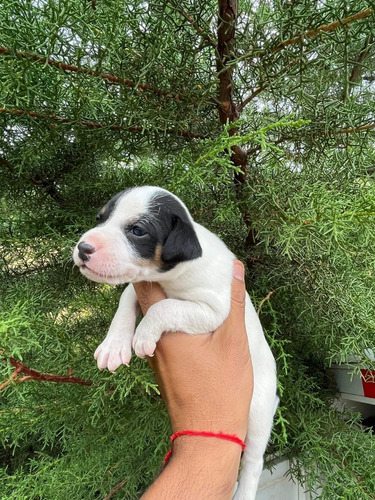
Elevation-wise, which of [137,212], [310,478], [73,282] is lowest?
[310,478]

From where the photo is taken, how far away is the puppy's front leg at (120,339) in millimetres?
990

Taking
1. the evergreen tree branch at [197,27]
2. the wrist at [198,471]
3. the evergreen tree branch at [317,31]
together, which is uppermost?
the evergreen tree branch at [197,27]

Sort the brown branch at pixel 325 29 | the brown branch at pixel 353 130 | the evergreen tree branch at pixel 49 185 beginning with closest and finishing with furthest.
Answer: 1. the brown branch at pixel 325 29
2. the brown branch at pixel 353 130
3. the evergreen tree branch at pixel 49 185

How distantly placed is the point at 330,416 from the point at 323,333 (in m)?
0.38

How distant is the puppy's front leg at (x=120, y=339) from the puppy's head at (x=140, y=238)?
0.20m

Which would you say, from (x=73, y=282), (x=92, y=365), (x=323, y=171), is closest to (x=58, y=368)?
(x=92, y=365)

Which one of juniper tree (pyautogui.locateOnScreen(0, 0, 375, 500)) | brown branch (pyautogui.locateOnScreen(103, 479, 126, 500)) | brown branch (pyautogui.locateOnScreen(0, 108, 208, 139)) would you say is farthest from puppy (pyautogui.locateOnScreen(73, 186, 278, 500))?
brown branch (pyautogui.locateOnScreen(103, 479, 126, 500))

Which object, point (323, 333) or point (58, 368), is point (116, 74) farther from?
point (323, 333)

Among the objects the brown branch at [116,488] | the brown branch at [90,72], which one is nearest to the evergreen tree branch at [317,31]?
the brown branch at [90,72]

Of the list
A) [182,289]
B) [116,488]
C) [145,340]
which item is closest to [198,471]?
[145,340]

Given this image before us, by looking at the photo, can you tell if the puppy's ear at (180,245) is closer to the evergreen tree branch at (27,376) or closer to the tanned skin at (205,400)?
the tanned skin at (205,400)

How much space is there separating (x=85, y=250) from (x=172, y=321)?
0.32 meters

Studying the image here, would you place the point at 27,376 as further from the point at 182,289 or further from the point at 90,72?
the point at 90,72

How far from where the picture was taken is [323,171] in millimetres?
1321
